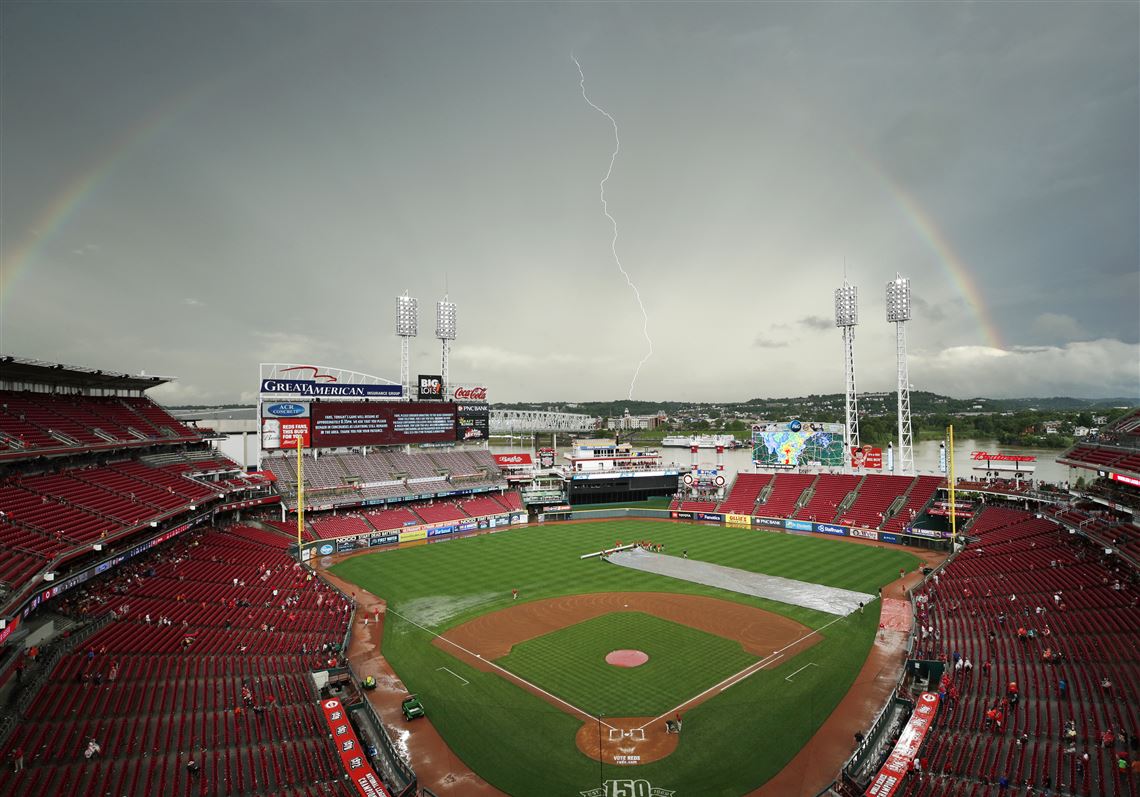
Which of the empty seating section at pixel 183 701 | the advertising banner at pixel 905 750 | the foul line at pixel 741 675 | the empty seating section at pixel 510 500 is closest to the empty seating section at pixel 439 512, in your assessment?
the empty seating section at pixel 510 500

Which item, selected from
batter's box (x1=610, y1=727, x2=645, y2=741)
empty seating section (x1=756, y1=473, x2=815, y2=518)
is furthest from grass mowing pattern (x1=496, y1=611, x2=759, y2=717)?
empty seating section (x1=756, y1=473, x2=815, y2=518)

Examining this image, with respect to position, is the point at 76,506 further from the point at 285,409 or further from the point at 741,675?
the point at 741,675

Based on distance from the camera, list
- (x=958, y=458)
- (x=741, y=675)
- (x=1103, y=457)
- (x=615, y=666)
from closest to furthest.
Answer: (x=741, y=675) → (x=615, y=666) → (x=1103, y=457) → (x=958, y=458)

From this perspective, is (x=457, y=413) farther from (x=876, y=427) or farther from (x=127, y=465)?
(x=876, y=427)

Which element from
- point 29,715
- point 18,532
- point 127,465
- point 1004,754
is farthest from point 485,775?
point 127,465

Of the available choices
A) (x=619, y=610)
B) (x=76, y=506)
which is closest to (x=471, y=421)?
(x=619, y=610)

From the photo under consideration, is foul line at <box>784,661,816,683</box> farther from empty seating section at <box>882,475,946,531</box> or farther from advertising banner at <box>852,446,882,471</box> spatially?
advertising banner at <box>852,446,882,471</box>

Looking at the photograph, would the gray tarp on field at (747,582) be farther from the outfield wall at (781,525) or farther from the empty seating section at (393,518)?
the empty seating section at (393,518)
